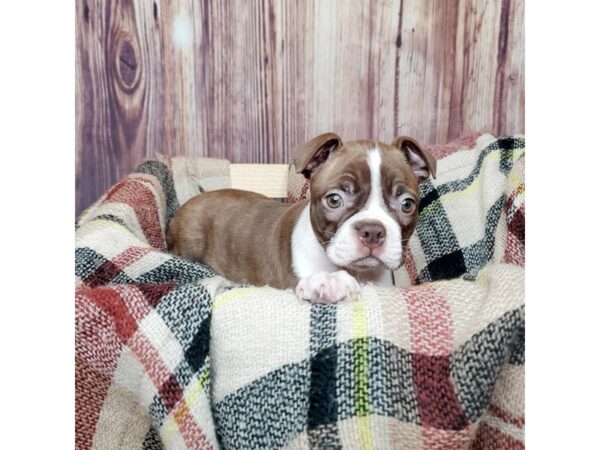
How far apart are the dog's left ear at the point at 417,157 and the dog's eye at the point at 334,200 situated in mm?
426

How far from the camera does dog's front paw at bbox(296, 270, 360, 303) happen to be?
1675mm

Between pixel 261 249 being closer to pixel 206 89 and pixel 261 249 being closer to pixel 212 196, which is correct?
pixel 212 196

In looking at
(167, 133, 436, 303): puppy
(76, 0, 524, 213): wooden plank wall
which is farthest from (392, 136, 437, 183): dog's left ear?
(76, 0, 524, 213): wooden plank wall

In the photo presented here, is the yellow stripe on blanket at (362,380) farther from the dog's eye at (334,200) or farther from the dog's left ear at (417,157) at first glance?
the dog's left ear at (417,157)

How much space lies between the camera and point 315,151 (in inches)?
91.3

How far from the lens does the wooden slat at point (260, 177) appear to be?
3430 millimetres

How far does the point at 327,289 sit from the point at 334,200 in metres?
0.65

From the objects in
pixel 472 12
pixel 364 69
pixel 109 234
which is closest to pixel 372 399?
pixel 109 234

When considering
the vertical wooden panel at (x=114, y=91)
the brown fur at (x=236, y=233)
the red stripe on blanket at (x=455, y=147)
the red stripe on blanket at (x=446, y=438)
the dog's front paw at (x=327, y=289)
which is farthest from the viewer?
the vertical wooden panel at (x=114, y=91)

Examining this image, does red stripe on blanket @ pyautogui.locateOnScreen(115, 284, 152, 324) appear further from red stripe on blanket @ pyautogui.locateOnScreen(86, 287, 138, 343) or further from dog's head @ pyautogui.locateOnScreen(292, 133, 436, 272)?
dog's head @ pyautogui.locateOnScreen(292, 133, 436, 272)

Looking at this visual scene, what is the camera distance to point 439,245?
8.86 feet

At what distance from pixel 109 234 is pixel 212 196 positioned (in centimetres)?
A: 120

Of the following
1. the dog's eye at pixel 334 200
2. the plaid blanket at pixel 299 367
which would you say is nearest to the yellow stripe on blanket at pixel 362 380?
the plaid blanket at pixel 299 367

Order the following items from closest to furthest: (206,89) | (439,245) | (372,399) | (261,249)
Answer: (372,399) < (439,245) < (261,249) < (206,89)
